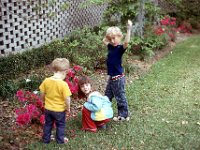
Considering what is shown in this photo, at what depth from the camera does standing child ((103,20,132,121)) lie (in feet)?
16.5

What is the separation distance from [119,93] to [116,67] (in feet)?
1.44

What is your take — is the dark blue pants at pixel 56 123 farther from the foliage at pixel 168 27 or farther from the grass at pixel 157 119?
the foliage at pixel 168 27

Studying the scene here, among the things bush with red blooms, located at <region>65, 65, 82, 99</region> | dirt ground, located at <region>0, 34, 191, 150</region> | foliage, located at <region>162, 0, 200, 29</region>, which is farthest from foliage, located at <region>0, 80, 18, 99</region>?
foliage, located at <region>162, 0, 200, 29</region>

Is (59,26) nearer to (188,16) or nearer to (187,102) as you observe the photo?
(187,102)

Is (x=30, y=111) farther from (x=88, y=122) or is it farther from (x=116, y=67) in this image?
(x=116, y=67)

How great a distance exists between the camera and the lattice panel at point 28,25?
782cm

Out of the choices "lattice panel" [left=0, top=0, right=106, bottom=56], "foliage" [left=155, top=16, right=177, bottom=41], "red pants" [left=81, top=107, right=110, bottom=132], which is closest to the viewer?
"red pants" [left=81, top=107, right=110, bottom=132]

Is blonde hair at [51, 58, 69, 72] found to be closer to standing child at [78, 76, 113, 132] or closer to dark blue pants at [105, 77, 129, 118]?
standing child at [78, 76, 113, 132]

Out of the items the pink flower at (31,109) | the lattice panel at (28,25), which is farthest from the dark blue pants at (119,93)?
the lattice panel at (28,25)

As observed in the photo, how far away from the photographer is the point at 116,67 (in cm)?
521

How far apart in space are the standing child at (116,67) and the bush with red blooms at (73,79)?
76cm

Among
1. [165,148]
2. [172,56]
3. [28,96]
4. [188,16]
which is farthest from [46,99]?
[188,16]

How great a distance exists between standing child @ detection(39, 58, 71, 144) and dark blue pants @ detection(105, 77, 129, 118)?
3.44 ft

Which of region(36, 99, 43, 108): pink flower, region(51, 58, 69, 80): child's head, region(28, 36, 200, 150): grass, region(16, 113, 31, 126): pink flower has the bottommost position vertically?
region(28, 36, 200, 150): grass
